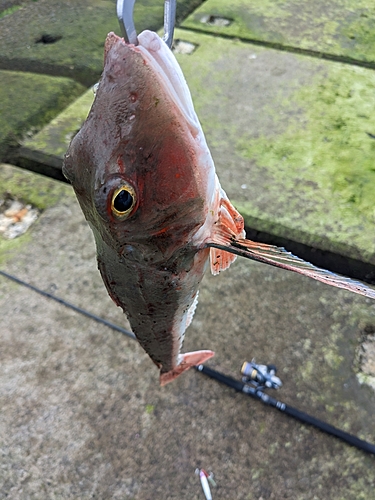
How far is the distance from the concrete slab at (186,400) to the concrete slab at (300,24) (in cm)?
254

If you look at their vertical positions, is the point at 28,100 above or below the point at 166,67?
below

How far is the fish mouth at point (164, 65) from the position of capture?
34.4 inches

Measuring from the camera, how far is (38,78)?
3586 mm

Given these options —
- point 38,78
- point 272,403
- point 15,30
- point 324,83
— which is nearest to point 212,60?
point 324,83

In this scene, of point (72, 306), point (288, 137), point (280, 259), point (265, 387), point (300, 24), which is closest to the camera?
point (280, 259)

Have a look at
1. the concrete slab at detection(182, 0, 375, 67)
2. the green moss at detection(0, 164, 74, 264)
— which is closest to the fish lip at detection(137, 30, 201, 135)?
the green moss at detection(0, 164, 74, 264)

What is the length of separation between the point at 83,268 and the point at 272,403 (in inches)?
50.6

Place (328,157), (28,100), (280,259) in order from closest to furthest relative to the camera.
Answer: (280,259), (328,157), (28,100)

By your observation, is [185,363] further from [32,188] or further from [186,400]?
[32,188]

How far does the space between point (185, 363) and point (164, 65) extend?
1249 millimetres

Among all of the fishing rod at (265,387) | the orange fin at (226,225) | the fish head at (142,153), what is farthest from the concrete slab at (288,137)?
the fish head at (142,153)

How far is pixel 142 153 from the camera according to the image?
0.97m

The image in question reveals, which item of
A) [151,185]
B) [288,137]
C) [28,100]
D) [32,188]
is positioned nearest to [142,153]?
[151,185]

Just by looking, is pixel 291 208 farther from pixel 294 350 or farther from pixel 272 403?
pixel 272 403
